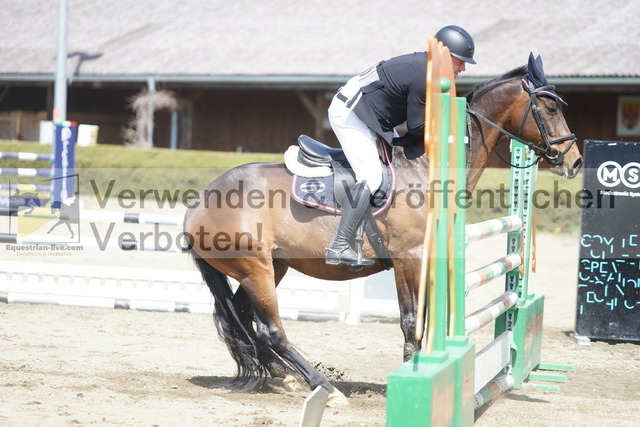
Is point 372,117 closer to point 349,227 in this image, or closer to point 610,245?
point 349,227

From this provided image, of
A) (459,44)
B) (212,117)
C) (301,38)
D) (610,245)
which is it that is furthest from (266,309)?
(212,117)

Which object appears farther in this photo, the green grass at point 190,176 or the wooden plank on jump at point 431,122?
the green grass at point 190,176

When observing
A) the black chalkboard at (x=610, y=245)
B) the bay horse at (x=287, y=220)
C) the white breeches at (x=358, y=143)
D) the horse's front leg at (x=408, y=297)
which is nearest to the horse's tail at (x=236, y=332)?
the bay horse at (x=287, y=220)

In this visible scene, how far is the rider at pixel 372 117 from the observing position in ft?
14.4

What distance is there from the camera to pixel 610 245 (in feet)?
22.4

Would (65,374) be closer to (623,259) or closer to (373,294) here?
(373,294)

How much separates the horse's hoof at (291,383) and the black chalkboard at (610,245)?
293 cm

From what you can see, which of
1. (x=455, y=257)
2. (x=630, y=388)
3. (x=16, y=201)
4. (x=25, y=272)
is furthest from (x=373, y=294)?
(x=16, y=201)

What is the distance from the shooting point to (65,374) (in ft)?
16.2

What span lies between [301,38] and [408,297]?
15506 millimetres

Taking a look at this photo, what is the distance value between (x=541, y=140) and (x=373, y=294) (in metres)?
3.09

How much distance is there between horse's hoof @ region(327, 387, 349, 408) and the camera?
448 cm

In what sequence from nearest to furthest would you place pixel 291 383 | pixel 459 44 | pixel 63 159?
pixel 459 44 < pixel 291 383 < pixel 63 159

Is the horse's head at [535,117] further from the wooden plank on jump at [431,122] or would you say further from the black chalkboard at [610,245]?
the black chalkboard at [610,245]
